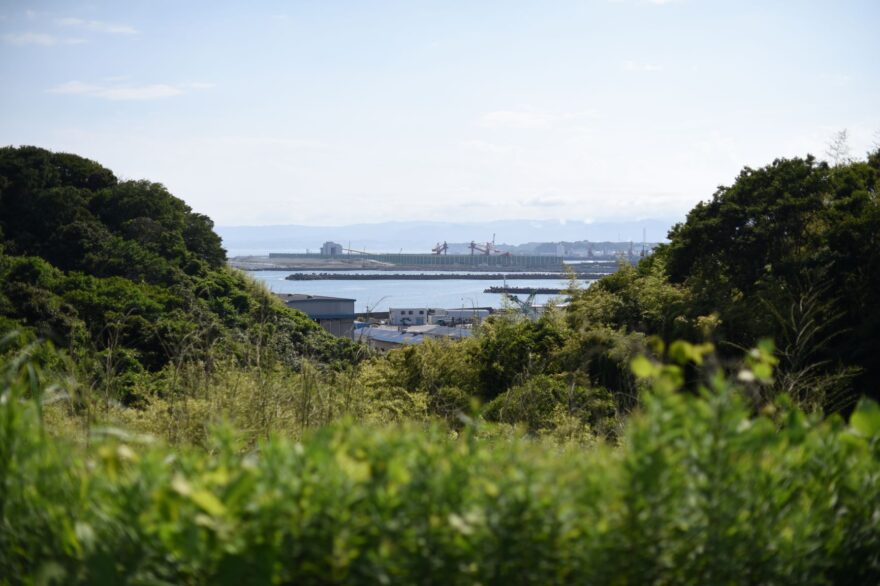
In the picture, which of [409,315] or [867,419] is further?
[409,315]

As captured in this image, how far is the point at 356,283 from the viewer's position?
71562 millimetres

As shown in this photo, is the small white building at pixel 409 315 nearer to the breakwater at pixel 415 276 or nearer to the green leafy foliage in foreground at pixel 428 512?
the breakwater at pixel 415 276

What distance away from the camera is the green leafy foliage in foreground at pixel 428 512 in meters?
1.51

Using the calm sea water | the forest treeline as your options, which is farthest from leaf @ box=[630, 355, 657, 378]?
the calm sea water

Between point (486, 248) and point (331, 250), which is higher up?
point (486, 248)

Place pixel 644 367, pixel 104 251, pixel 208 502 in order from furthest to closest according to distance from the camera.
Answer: pixel 104 251
pixel 644 367
pixel 208 502

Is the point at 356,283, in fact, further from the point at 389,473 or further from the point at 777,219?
the point at 389,473

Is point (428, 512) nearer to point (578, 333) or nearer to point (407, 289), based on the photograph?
point (578, 333)

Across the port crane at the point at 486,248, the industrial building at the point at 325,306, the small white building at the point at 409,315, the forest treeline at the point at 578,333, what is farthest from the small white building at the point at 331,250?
the forest treeline at the point at 578,333

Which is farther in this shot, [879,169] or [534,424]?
[879,169]

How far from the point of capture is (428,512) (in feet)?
5.12

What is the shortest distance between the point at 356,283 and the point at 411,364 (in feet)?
192

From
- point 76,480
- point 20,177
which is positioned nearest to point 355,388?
point 76,480

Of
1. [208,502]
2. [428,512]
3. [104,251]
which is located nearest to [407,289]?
[104,251]
